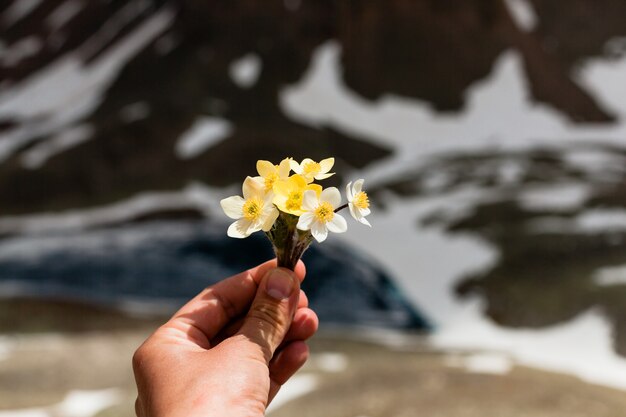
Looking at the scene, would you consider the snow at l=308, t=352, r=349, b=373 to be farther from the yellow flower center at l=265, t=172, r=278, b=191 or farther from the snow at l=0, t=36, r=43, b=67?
the snow at l=0, t=36, r=43, b=67

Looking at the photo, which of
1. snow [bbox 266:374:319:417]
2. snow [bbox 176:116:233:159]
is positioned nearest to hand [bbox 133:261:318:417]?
snow [bbox 266:374:319:417]

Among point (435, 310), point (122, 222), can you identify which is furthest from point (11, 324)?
point (435, 310)

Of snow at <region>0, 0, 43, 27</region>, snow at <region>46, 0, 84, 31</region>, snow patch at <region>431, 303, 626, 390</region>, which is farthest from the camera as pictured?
snow at <region>0, 0, 43, 27</region>

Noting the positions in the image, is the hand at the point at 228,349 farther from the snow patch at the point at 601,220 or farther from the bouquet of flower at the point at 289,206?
the snow patch at the point at 601,220

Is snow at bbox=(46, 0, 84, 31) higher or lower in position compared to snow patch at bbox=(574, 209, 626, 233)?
higher

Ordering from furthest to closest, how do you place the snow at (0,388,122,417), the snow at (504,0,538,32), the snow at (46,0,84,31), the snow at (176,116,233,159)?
the snow at (46,0,84,31), the snow at (504,0,538,32), the snow at (176,116,233,159), the snow at (0,388,122,417)

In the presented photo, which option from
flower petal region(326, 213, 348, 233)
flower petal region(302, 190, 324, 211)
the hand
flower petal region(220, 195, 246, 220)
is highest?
flower petal region(220, 195, 246, 220)
